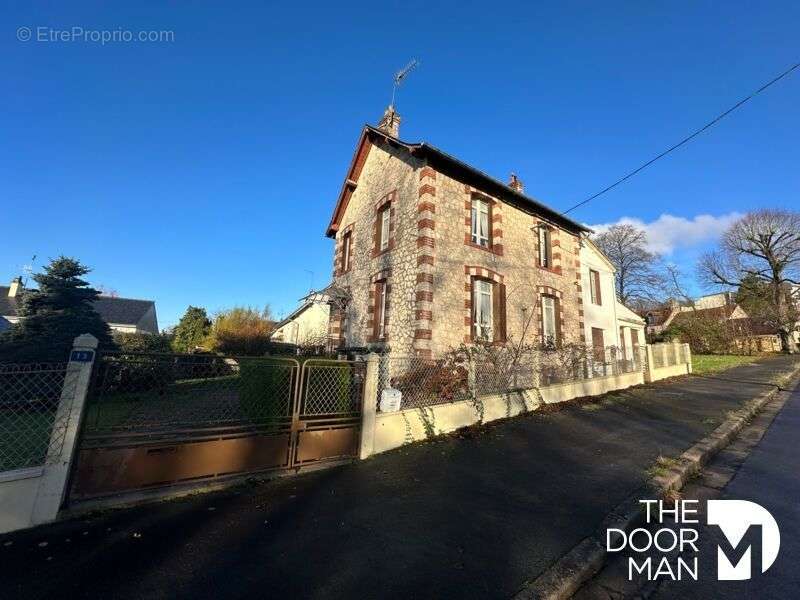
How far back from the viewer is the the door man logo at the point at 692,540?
9.54 ft

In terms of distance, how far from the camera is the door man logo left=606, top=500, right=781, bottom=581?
2.91 m

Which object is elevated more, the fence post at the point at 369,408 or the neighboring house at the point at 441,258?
the neighboring house at the point at 441,258

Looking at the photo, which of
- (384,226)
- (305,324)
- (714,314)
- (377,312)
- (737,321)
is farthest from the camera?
(714,314)

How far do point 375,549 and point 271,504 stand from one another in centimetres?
156

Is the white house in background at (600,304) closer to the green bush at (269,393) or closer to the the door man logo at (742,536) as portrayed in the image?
the the door man logo at (742,536)

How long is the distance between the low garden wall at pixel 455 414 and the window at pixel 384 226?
6.41 meters

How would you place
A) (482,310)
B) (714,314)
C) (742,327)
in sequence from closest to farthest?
1. (482,310)
2. (742,327)
3. (714,314)

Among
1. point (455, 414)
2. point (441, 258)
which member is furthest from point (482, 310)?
point (455, 414)

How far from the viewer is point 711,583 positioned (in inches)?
107

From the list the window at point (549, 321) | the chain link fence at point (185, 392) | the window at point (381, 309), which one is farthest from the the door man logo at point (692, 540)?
the window at point (549, 321)

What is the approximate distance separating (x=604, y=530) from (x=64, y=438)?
526 cm

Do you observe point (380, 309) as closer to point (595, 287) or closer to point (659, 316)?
point (595, 287)

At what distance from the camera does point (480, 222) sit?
1225cm

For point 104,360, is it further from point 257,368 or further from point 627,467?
point 627,467
